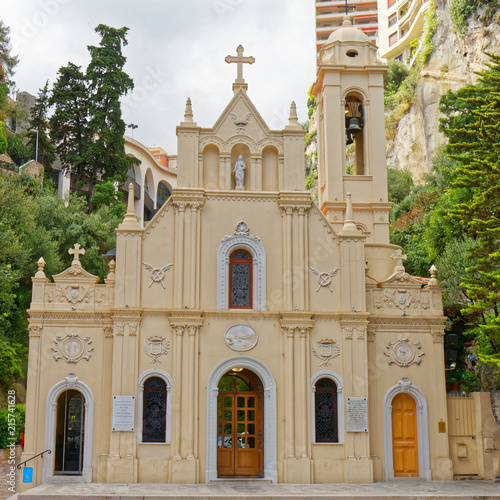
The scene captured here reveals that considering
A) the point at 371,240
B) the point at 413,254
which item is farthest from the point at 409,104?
the point at 371,240

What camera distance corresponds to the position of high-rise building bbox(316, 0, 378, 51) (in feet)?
301

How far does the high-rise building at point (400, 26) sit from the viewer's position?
2586 inches

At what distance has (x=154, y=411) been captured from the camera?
2145 centimetres

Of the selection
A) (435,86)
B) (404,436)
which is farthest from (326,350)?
(435,86)

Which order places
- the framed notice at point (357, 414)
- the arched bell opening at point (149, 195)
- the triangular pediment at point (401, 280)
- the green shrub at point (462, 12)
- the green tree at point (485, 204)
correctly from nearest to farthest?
the green tree at point (485, 204) < the framed notice at point (357, 414) < the triangular pediment at point (401, 280) < the green shrub at point (462, 12) < the arched bell opening at point (149, 195)

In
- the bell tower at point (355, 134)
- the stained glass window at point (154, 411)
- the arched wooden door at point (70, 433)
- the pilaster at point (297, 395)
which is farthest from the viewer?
the bell tower at point (355, 134)

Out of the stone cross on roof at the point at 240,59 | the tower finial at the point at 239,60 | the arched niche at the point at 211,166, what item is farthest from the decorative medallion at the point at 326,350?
the stone cross on roof at the point at 240,59

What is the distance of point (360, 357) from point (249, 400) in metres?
3.83

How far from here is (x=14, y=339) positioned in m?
34.0

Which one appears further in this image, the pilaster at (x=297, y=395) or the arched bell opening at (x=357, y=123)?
the arched bell opening at (x=357, y=123)

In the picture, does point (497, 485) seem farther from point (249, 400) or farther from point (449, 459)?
point (249, 400)

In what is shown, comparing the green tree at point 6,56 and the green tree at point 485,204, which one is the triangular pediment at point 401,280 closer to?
the green tree at point 485,204

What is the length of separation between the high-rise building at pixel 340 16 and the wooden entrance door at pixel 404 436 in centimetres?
7393

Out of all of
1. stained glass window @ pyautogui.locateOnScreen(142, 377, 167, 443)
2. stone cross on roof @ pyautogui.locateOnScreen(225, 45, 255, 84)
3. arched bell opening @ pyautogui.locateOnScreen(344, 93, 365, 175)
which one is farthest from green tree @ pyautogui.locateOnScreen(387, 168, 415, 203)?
stained glass window @ pyautogui.locateOnScreen(142, 377, 167, 443)
